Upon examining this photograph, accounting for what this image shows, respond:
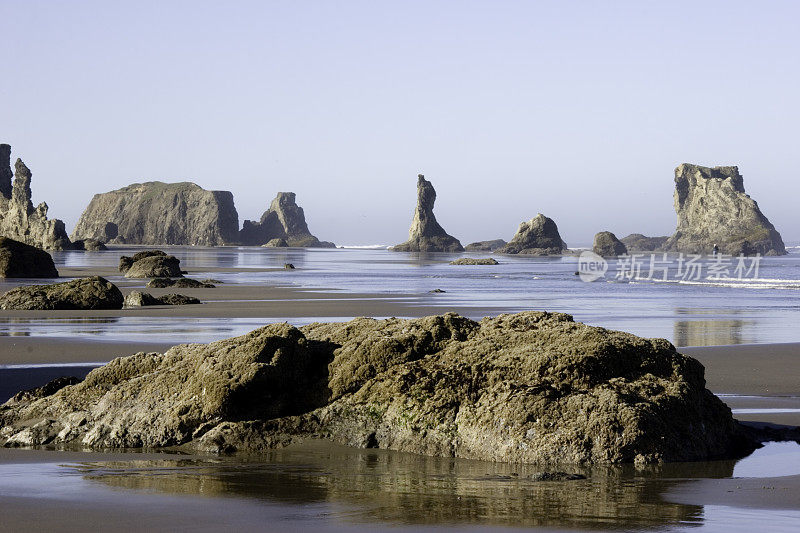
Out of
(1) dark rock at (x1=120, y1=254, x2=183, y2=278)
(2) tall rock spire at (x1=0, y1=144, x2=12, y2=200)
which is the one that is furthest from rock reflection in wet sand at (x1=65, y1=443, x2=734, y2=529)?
(2) tall rock spire at (x1=0, y1=144, x2=12, y2=200)

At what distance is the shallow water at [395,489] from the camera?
522 centimetres

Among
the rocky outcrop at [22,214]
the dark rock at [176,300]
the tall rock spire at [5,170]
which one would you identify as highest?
the tall rock spire at [5,170]

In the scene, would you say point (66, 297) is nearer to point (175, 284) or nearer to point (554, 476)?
point (175, 284)

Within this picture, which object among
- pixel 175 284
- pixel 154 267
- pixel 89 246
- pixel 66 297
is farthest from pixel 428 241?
pixel 66 297

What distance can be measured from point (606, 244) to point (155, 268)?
128 m

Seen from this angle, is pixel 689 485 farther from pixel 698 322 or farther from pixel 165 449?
pixel 698 322

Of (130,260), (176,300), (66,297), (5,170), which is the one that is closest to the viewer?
(66,297)

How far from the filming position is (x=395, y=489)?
5.97 meters

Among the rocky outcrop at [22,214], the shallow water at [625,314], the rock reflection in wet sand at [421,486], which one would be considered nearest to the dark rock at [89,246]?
the rocky outcrop at [22,214]

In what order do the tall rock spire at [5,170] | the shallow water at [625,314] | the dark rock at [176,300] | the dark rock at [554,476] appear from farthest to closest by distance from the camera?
1. the tall rock spire at [5,170]
2. the dark rock at [176,300]
3. the shallow water at [625,314]
4. the dark rock at [554,476]

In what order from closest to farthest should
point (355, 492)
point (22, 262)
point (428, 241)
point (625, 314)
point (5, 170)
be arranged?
1. point (355, 492)
2. point (625, 314)
3. point (22, 262)
4. point (5, 170)
5. point (428, 241)

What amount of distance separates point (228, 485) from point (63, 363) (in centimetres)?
723

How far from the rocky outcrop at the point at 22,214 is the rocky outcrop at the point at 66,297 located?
104389 millimetres

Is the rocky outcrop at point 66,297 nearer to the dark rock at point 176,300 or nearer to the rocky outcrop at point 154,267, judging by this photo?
the dark rock at point 176,300
